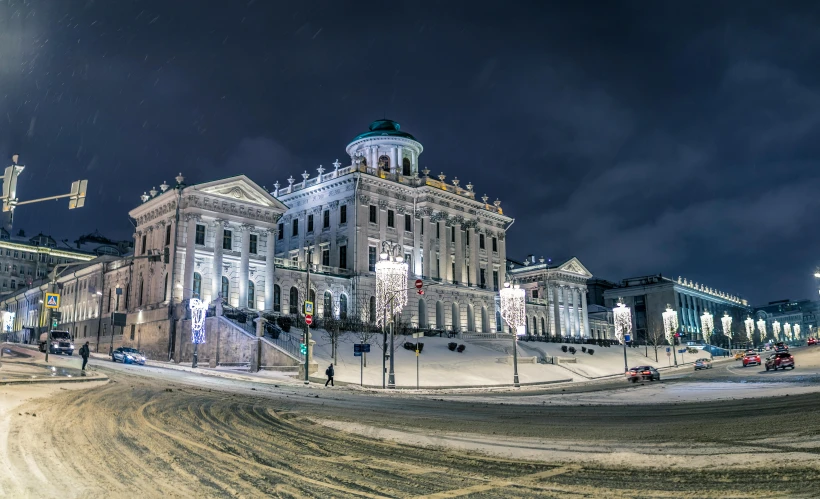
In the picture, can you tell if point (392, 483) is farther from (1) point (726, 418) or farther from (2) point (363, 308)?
(2) point (363, 308)

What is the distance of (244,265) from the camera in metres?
61.1

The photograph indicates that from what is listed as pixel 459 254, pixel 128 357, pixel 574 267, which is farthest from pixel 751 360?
pixel 128 357

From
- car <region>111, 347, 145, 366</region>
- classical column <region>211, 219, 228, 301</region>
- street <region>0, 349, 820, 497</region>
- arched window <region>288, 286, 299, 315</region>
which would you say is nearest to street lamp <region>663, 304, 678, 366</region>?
arched window <region>288, 286, 299, 315</region>

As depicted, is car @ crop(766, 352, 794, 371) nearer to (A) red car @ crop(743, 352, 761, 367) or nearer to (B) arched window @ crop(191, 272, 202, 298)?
(A) red car @ crop(743, 352, 761, 367)

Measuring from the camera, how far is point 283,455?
10898mm

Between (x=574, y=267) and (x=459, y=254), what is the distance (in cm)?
3895

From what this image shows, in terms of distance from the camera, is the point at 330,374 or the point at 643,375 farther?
the point at 643,375

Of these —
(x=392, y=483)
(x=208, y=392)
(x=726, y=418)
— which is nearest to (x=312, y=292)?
(x=208, y=392)

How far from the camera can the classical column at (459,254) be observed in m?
82.2

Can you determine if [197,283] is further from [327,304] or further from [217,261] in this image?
[327,304]

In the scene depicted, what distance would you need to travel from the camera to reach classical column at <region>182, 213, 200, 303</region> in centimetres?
5609

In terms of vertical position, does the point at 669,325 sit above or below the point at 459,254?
below

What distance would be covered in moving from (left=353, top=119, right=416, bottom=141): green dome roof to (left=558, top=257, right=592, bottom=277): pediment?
41420mm

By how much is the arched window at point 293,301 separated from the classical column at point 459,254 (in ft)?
74.9
